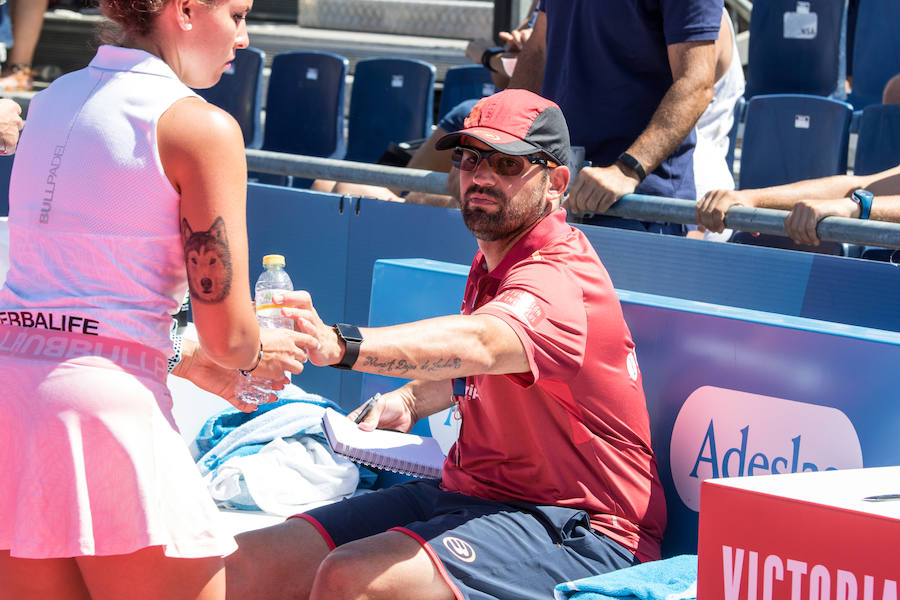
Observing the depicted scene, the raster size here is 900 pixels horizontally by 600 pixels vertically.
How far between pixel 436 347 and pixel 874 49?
5.59m

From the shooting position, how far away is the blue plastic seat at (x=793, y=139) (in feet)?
17.6

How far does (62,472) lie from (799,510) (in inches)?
48.1

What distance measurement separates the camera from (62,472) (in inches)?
69.0

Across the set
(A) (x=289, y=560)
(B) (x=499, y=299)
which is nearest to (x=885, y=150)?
(B) (x=499, y=299)

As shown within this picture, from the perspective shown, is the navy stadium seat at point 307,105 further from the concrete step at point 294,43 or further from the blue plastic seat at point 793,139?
the blue plastic seat at point 793,139

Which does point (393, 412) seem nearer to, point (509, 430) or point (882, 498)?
point (509, 430)

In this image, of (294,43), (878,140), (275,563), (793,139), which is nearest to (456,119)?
(793,139)

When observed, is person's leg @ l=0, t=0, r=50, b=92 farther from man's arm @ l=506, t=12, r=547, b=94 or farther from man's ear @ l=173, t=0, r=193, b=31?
man's ear @ l=173, t=0, r=193, b=31

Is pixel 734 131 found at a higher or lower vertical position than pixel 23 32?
lower

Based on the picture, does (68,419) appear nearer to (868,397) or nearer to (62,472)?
(62,472)

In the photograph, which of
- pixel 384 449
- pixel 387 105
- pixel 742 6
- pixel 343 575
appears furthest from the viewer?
pixel 742 6

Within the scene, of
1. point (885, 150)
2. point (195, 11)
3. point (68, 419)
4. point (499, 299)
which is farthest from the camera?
point (885, 150)

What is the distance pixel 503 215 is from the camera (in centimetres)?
288

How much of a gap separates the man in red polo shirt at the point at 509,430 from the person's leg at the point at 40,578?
68 centimetres
